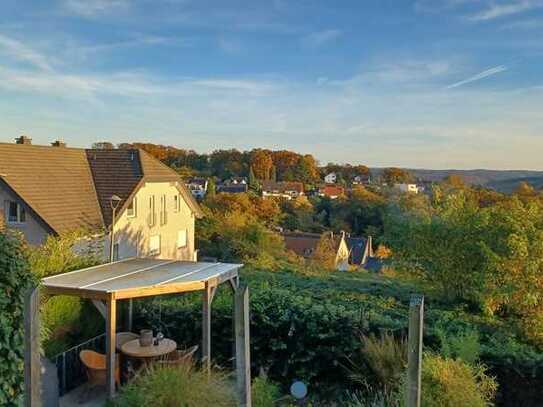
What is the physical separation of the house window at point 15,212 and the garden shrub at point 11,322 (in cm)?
1467

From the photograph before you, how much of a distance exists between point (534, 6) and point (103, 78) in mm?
13969

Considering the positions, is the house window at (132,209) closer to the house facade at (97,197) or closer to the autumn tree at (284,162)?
the house facade at (97,197)

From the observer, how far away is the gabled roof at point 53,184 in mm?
16656

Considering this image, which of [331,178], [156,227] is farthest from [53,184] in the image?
[331,178]

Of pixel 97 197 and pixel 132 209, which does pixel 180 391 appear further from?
pixel 97 197

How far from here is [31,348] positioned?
3074mm

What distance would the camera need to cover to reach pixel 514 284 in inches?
340

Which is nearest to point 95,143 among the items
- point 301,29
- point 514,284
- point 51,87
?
point 51,87

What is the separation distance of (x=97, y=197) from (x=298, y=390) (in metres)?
16.0

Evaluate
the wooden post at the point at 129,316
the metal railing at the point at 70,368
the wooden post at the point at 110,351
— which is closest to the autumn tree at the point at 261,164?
the wooden post at the point at 129,316

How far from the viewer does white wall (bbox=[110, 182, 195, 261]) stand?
1981 centimetres

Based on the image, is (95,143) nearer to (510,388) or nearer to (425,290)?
(425,290)

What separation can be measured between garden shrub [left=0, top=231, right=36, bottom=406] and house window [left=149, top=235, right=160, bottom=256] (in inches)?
736

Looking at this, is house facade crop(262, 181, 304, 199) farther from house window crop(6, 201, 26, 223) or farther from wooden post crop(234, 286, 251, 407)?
wooden post crop(234, 286, 251, 407)
